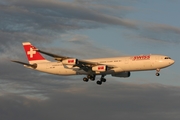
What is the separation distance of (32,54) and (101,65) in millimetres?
23637

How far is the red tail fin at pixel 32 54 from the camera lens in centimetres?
14032

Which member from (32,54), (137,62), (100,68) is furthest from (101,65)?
(32,54)

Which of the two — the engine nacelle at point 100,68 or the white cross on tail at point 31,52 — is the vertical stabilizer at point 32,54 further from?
the engine nacelle at point 100,68

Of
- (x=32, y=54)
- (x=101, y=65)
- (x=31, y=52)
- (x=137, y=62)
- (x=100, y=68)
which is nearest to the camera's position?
(x=137, y=62)

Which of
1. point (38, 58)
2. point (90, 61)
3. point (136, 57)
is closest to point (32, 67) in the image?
point (38, 58)

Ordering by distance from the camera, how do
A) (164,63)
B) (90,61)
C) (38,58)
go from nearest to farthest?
(164,63) < (90,61) < (38,58)

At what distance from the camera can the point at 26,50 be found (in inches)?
5699

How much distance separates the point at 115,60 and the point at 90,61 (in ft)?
23.4

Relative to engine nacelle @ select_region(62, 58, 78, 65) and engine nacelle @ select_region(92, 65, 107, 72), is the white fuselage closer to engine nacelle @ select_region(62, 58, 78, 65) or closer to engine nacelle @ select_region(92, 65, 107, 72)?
engine nacelle @ select_region(92, 65, 107, 72)

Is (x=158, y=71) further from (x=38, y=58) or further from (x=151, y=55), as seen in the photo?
(x=38, y=58)

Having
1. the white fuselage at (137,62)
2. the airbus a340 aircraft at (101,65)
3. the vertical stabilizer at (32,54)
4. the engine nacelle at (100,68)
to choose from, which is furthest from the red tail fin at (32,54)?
the white fuselage at (137,62)

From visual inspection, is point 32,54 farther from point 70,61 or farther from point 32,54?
point 70,61

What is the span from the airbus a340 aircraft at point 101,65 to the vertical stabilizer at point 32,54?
0.82 m

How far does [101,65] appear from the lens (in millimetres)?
125688
